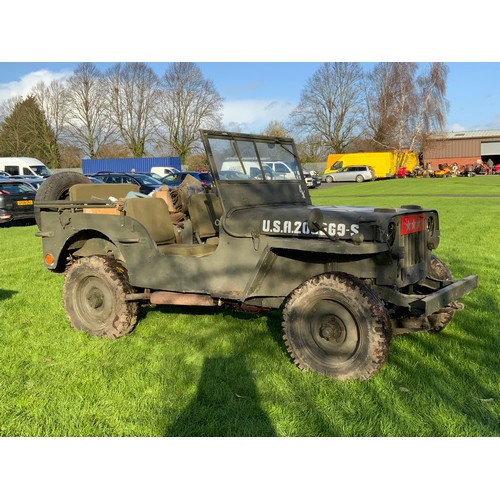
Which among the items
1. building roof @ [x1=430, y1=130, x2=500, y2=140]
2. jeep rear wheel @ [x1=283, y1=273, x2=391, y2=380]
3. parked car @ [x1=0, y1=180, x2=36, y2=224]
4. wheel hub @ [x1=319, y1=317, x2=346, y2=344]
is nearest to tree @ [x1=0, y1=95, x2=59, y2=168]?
parked car @ [x1=0, y1=180, x2=36, y2=224]

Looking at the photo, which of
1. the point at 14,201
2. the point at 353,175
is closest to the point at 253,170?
the point at 14,201

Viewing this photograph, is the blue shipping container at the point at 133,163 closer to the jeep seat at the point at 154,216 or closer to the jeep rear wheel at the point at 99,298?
the jeep seat at the point at 154,216

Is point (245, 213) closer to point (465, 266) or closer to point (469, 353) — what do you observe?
point (469, 353)

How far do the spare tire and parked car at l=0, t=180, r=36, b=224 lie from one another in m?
10.3

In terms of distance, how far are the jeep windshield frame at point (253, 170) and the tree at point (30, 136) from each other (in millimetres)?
48027

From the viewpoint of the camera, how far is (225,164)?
Answer: 4.83 metres

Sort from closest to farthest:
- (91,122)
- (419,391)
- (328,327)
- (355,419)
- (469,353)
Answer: (355,419) → (419,391) → (328,327) → (469,353) → (91,122)

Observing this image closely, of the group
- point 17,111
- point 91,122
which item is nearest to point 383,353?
point 91,122

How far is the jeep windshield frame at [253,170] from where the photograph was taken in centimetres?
475

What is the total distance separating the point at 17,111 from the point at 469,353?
2118 inches

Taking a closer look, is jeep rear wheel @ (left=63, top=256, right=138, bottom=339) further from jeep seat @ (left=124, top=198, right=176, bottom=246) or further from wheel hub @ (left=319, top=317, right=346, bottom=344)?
wheel hub @ (left=319, top=317, right=346, bottom=344)

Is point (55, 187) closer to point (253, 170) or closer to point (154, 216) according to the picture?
point (154, 216)

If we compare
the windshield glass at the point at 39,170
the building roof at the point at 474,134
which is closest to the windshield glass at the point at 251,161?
the windshield glass at the point at 39,170

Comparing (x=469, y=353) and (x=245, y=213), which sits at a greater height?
(x=245, y=213)
